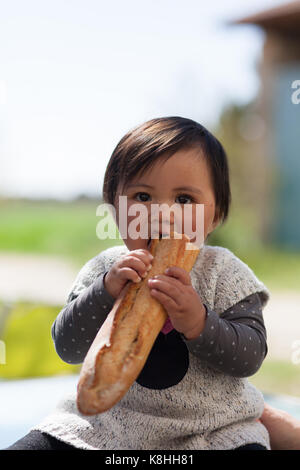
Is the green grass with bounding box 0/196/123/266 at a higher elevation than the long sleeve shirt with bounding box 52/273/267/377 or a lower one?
lower

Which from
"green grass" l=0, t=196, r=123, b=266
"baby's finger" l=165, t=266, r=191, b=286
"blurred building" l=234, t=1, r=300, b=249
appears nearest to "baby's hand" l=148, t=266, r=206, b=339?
"baby's finger" l=165, t=266, r=191, b=286

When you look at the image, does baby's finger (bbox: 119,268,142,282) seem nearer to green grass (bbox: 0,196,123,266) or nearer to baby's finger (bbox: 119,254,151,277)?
baby's finger (bbox: 119,254,151,277)

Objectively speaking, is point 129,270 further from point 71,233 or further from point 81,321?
point 71,233

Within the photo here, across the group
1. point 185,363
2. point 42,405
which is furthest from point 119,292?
point 42,405

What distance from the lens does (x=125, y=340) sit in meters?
0.68

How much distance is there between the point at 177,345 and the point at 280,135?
5680mm

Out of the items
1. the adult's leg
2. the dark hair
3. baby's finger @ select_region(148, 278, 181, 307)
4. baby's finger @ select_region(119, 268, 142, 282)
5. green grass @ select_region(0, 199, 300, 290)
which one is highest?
the dark hair

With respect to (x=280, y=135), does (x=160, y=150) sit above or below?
above

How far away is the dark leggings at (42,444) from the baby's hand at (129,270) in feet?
0.89

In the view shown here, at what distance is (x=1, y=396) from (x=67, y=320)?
67 cm

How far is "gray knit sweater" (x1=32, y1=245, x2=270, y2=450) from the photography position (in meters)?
0.86

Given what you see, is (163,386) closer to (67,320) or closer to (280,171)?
(67,320)

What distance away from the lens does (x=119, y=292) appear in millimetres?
784

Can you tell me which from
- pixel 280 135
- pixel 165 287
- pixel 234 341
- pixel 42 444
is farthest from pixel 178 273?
pixel 280 135
